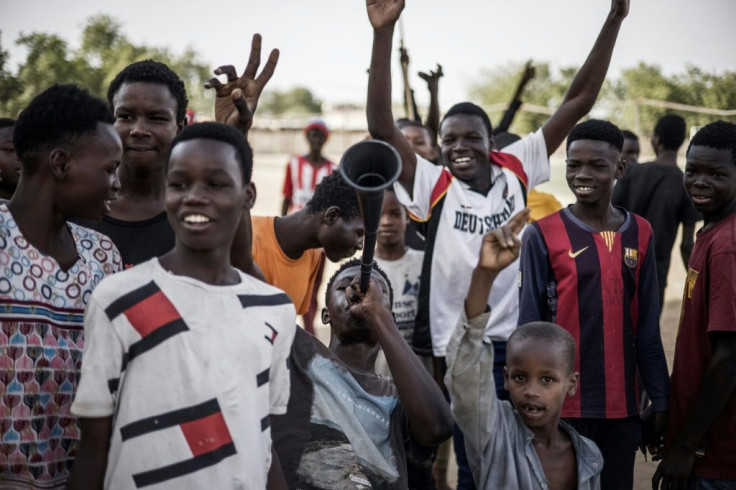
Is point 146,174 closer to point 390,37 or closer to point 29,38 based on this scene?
point 390,37

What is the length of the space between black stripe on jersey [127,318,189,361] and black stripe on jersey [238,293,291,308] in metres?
0.20

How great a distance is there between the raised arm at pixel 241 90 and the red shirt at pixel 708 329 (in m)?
1.91

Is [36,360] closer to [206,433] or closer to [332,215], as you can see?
[206,433]

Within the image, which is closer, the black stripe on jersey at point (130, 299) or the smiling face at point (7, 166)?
the black stripe on jersey at point (130, 299)

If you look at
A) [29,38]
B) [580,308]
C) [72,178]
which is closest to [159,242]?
[72,178]

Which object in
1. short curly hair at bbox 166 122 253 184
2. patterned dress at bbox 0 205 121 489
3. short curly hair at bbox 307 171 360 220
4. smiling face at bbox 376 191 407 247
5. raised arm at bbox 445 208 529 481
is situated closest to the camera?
patterned dress at bbox 0 205 121 489

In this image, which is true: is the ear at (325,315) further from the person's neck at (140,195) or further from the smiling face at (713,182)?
the smiling face at (713,182)

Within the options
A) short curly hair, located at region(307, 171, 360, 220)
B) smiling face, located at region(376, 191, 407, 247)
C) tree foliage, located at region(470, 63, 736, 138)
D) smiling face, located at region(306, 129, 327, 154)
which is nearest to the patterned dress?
short curly hair, located at region(307, 171, 360, 220)

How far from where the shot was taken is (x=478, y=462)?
8.54 feet

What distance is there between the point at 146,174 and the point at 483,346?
1388mm

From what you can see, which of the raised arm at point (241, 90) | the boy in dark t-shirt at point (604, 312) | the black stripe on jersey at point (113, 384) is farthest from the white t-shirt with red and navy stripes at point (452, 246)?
the black stripe on jersey at point (113, 384)

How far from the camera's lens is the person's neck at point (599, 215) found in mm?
3434

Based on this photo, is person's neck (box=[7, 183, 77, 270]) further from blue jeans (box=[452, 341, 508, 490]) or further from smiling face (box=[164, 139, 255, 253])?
A: blue jeans (box=[452, 341, 508, 490])

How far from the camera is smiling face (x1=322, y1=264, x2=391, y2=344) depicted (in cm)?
287
